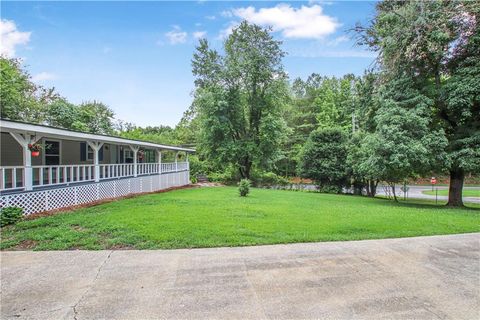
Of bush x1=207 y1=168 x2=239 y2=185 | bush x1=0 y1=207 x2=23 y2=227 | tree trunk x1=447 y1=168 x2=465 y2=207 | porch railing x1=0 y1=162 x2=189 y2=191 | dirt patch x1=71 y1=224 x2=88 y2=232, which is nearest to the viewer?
dirt patch x1=71 y1=224 x2=88 y2=232

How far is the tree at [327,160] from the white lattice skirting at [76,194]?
471 inches

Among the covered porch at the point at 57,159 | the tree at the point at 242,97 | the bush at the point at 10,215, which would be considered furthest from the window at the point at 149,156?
the bush at the point at 10,215

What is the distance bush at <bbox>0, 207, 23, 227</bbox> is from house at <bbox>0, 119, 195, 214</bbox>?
54 cm

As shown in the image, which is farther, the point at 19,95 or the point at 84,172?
the point at 19,95

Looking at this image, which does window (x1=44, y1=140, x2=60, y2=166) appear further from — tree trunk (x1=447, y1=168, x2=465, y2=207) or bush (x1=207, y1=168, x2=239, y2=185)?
tree trunk (x1=447, y1=168, x2=465, y2=207)

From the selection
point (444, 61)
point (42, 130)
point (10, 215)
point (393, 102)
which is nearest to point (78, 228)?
point (10, 215)

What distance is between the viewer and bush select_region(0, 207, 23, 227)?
6.41m

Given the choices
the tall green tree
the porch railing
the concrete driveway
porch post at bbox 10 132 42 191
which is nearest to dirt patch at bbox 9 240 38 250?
the concrete driveway

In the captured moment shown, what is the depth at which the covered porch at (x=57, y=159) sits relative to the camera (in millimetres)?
7699

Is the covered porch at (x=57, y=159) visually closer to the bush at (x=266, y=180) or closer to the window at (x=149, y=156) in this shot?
the window at (x=149, y=156)

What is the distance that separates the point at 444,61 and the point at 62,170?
1770 cm

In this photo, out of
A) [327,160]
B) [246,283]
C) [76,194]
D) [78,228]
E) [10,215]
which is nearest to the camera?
[246,283]

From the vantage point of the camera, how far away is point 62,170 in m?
12.2

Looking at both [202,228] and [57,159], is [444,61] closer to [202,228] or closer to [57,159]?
[202,228]
